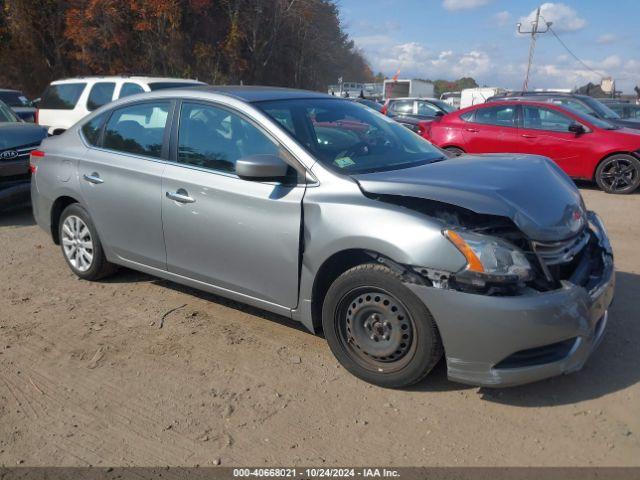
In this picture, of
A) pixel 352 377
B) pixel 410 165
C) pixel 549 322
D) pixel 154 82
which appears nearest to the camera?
pixel 549 322

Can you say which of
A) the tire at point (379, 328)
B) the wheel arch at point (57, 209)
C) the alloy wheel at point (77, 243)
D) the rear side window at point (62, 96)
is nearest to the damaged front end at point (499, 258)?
the tire at point (379, 328)

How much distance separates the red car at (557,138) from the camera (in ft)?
30.8

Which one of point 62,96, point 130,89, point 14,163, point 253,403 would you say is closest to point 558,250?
point 253,403

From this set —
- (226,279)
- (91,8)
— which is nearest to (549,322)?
(226,279)

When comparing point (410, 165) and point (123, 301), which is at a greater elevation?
point (410, 165)

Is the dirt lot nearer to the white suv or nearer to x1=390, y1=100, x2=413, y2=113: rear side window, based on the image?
the white suv

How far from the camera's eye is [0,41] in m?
26.6

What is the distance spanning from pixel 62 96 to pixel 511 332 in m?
10.7

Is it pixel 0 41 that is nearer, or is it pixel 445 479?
pixel 445 479

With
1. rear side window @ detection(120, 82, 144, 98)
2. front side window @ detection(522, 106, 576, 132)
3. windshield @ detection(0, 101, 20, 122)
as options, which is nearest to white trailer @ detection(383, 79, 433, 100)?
front side window @ detection(522, 106, 576, 132)

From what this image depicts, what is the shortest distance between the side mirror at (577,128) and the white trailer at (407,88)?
28.3 m

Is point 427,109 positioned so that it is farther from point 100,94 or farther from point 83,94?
point 83,94

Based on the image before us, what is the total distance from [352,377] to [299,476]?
0.93 m

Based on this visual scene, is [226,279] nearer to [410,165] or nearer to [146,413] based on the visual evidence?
[146,413]
